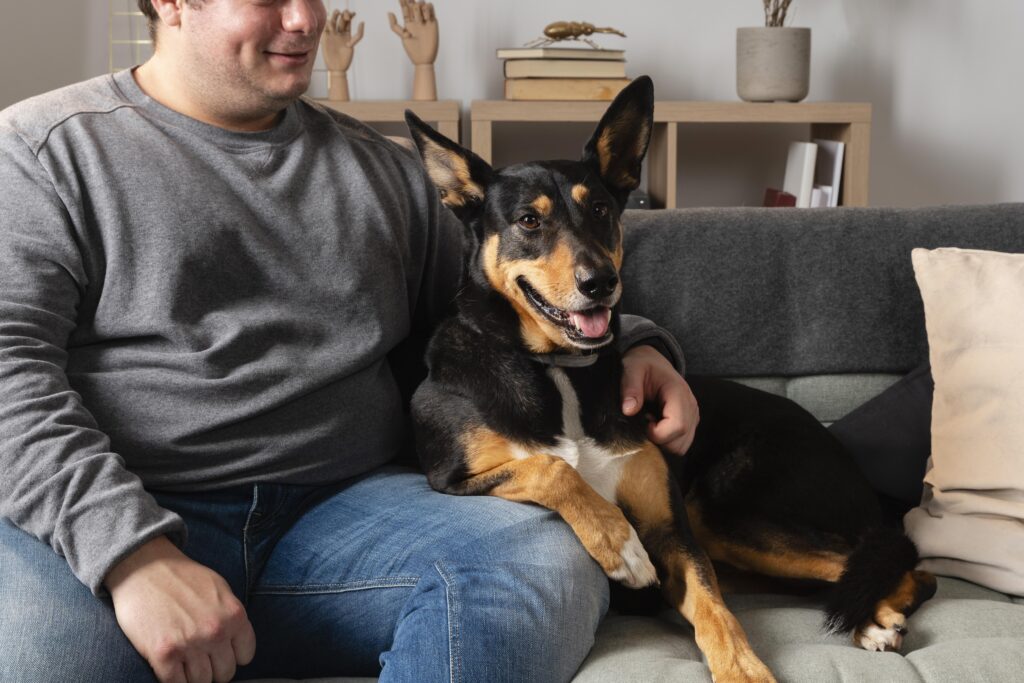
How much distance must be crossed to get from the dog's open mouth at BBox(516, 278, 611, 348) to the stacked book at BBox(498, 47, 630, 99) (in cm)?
150

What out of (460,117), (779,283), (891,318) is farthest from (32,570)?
(460,117)

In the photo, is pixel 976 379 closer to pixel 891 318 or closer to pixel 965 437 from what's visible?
pixel 965 437

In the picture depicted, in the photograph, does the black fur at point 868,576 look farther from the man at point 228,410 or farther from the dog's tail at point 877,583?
the man at point 228,410

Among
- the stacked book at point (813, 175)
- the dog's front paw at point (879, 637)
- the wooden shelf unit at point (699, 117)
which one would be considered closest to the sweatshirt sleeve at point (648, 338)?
the dog's front paw at point (879, 637)

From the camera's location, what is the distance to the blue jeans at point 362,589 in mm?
1178

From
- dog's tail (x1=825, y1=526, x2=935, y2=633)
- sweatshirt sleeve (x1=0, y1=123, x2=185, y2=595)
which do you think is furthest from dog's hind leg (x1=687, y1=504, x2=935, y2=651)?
sweatshirt sleeve (x1=0, y1=123, x2=185, y2=595)

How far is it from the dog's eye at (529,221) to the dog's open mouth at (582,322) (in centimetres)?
10

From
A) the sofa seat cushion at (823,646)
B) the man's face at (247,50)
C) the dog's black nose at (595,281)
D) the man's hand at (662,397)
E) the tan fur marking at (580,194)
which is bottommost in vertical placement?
the sofa seat cushion at (823,646)

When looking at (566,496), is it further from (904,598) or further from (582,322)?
(904,598)

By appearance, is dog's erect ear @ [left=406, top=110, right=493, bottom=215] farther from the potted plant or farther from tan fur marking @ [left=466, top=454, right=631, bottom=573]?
the potted plant

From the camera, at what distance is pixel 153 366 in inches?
57.2

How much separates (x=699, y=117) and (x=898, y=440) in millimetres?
1378

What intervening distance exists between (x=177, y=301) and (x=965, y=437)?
121 cm

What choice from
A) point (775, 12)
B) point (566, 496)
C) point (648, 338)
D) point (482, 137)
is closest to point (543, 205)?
point (648, 338)
